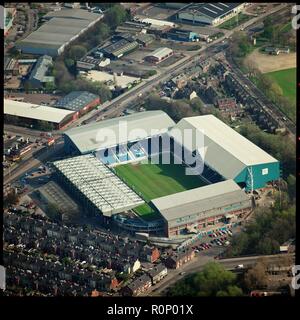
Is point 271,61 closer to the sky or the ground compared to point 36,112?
closer to the sky

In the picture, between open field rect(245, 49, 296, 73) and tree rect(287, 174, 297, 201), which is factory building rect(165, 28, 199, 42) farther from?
tree rect(287, 174, 297, 201)

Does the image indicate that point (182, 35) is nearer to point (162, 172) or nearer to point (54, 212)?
point (162, 172)

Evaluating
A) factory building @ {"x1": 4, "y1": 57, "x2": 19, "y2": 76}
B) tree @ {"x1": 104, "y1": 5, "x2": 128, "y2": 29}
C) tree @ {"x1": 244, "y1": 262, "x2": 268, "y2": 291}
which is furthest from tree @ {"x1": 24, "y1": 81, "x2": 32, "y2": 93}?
tree @ {"x1": 244, "y1": 262, "x2": 268, "y2": 291}

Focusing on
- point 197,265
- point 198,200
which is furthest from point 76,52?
point 197,265

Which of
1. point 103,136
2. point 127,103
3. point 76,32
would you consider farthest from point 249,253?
point 76,32

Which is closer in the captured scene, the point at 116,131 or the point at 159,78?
the point at 116,131

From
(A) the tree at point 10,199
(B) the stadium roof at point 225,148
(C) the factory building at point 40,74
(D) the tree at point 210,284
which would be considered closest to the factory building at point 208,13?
(C) the factory building at point 40,74

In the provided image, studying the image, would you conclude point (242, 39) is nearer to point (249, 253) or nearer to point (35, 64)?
point (35, 64)

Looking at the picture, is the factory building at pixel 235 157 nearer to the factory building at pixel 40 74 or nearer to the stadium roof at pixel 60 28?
the factory building at pixel 40 74
